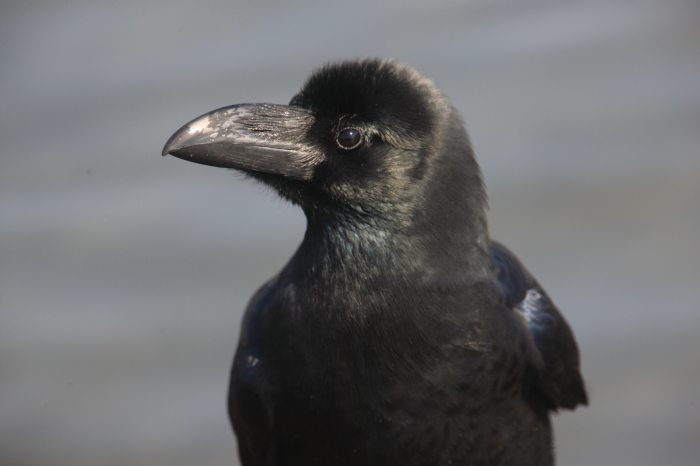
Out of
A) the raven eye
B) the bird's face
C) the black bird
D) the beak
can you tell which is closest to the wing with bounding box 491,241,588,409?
the black bird

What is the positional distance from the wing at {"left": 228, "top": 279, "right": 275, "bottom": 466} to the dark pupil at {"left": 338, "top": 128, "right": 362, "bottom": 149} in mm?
726

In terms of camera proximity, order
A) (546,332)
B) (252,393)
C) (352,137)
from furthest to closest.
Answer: (546,332)
(252,393)
(352,137)

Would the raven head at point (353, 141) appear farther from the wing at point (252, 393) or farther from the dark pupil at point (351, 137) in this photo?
the wing at point (252, 393)

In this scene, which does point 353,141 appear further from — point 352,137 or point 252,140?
point 252,140

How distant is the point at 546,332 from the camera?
137 inches

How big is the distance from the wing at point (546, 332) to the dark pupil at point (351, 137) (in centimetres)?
86

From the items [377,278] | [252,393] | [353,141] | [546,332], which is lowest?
[252,393]

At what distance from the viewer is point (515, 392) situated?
324 centimetres

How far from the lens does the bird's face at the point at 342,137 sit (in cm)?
288

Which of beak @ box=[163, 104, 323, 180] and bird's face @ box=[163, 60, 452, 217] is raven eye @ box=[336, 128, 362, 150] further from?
beak @ box=[163, 104, 323, 180]

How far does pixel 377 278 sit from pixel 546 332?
0.91 m

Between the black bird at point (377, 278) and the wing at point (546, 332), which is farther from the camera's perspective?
the wing at point (546, 332)

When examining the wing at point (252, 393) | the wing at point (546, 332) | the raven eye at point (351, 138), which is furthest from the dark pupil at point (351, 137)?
the wing at point (546, 332)

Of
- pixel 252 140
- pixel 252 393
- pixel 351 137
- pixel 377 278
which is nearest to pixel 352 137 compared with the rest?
pixel 351 137
